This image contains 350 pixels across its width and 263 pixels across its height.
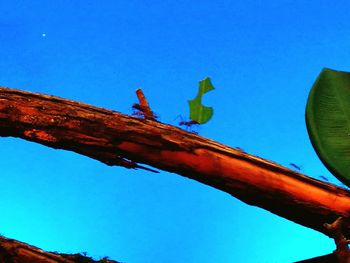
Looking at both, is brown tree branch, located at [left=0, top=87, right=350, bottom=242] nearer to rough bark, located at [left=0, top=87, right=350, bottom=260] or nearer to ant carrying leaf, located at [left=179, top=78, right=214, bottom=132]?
rough bark, located at [left=0, top=87, right=350, bottom=260]

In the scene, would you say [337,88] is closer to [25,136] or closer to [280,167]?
[280,167]

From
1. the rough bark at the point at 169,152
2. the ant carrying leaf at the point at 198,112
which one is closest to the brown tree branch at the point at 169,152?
the rough bark at the point at 169,152

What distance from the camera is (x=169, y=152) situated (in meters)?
0.80

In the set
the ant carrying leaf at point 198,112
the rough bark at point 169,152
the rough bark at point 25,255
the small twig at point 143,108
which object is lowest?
the rough bark at point 25,255

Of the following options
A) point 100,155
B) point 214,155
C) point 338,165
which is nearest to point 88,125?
point 100,155

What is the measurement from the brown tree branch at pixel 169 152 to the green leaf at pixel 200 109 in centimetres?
13

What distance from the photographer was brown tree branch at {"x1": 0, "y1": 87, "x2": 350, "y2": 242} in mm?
801

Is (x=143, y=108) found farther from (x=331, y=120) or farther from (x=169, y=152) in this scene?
(x=331, y=120)

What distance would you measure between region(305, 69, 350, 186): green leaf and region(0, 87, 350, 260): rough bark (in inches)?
4.3

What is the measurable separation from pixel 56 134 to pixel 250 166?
0.34 metres

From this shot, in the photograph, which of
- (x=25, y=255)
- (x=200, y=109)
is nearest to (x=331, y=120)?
(x=200, y=109)

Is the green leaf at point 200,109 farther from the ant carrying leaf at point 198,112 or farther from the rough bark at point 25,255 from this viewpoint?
the rough bark at point 25,255

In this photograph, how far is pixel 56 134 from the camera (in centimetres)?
81

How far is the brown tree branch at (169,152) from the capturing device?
0.80 meters
